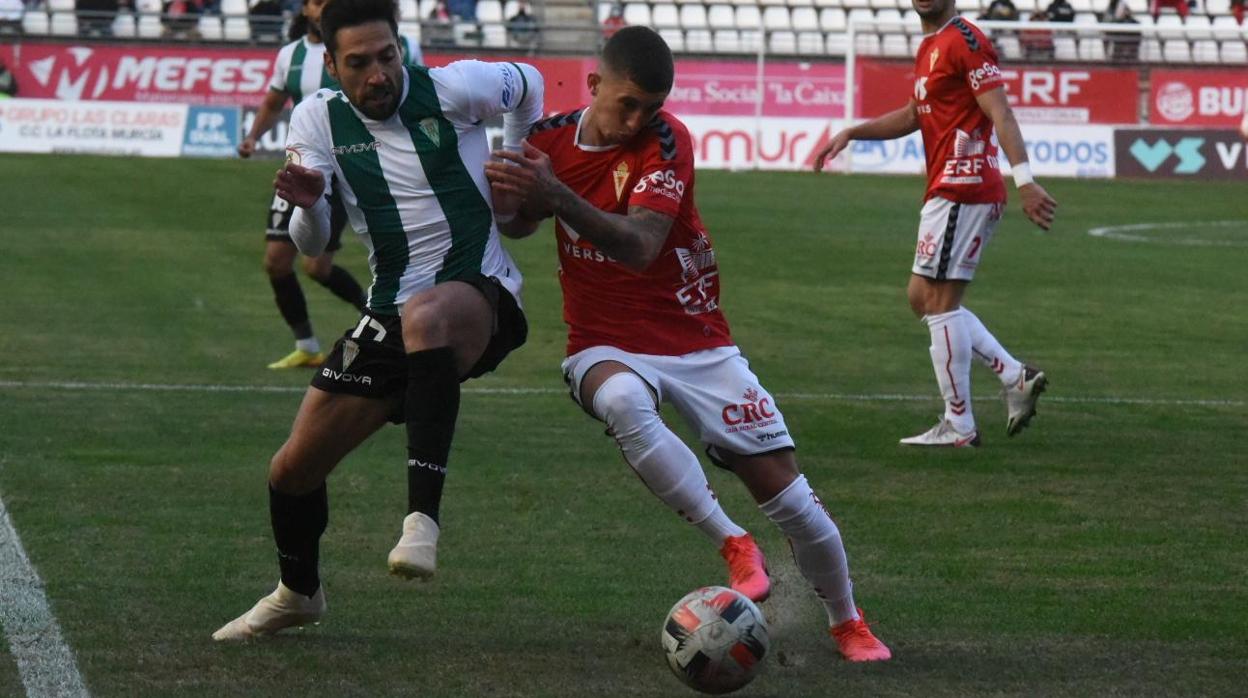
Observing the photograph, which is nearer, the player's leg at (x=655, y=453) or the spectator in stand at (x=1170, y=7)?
the player's leg at (x=655, y=453)

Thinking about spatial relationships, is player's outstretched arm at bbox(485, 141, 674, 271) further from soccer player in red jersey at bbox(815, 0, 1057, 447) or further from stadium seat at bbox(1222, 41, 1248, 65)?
stadium seat at bbox(1222, 41, 1248, 65)

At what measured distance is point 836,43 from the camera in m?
34.9

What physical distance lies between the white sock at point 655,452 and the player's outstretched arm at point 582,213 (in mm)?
379

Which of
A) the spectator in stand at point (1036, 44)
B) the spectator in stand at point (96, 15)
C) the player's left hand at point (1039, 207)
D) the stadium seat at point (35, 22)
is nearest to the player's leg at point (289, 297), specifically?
the player's left hand at point (1039, 207)

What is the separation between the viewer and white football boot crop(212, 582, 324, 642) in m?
5.27

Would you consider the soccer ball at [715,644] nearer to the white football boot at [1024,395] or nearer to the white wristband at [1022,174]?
the white wristband at [1022,174]

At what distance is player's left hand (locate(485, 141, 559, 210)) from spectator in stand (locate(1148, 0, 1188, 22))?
34.4 metres

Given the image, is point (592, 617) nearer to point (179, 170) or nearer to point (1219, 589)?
point (1219, 589)

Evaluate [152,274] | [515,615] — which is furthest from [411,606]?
[152,274]

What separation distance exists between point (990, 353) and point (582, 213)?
473cm

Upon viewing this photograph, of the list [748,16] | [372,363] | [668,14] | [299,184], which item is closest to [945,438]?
[372,363]

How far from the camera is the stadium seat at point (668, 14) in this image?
1403 inches

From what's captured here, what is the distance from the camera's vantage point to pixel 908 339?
12875mm

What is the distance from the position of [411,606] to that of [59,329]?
740 cm
